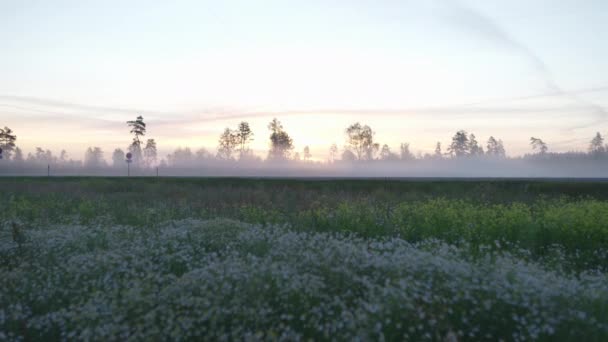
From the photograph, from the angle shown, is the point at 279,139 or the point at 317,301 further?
the point at 279,139

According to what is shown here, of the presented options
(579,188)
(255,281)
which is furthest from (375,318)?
(579,188)

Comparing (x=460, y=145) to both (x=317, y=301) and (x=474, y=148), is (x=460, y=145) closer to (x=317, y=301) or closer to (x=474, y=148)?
(x=474, y=148)

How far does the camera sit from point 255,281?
17.7ft

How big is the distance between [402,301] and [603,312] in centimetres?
236

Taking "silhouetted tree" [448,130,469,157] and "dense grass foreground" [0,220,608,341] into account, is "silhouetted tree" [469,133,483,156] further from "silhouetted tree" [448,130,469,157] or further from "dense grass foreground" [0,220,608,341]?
"dense grass foreground" [0,220,608,341]

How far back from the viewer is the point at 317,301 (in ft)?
17.6

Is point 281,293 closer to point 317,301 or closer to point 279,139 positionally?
point 317,301

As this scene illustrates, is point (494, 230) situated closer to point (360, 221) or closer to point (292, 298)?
point (360, 221)

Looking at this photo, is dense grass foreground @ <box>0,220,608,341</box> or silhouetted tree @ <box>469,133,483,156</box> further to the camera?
silhouetted tree @ <box>469,133,483,156</box>

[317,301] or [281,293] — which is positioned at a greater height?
[281,293]

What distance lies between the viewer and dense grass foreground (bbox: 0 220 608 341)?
4.70 m

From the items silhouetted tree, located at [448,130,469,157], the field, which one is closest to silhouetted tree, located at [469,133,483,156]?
silhouetted tree, located at [448,130,469,157]

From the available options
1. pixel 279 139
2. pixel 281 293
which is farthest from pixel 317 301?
pixel 279 139

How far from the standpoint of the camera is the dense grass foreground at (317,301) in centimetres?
470
